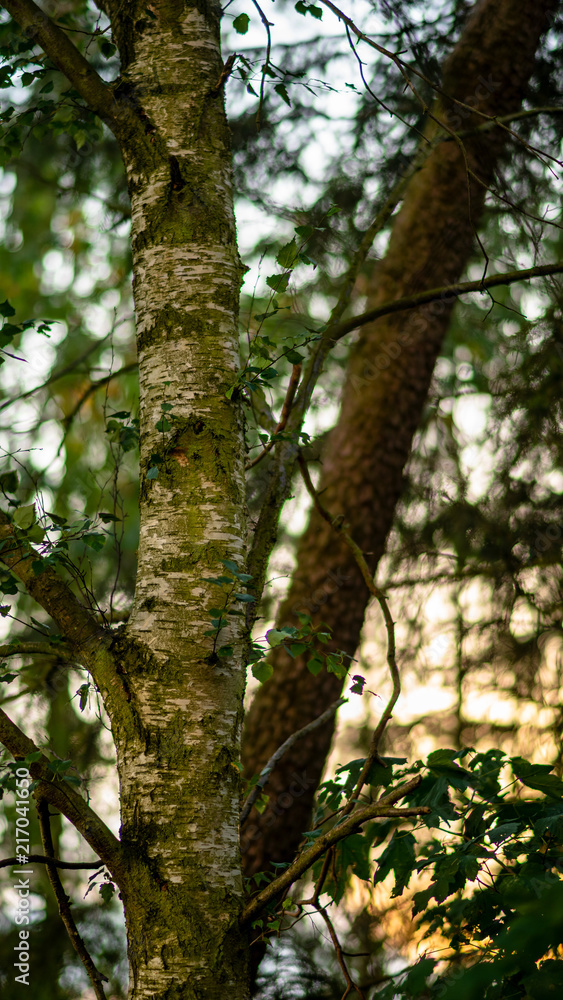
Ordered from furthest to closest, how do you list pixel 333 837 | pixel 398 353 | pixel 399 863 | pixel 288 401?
pixel 398 353 → pixel 288 401 → pixel 399 863 → pixel 333 837

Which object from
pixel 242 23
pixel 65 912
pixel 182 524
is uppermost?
pixel 242 23

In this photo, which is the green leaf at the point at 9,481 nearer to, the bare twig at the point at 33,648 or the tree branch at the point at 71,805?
the bare twig at the point at 33,648

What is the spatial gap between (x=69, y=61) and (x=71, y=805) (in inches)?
63.7

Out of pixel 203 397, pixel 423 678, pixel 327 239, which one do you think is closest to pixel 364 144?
pixel 327 239

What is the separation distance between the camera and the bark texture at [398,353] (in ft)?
10.7

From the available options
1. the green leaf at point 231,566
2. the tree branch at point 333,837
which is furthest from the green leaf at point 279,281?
the tree branch at point 333,837

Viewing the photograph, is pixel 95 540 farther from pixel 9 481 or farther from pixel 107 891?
pixel 107 891

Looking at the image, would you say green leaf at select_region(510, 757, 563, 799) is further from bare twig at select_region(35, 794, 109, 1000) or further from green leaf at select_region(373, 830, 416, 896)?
bare twig at select_region(35, 794, 109, 1000)

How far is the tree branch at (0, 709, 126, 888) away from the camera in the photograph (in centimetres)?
121

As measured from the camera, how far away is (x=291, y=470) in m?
1.80

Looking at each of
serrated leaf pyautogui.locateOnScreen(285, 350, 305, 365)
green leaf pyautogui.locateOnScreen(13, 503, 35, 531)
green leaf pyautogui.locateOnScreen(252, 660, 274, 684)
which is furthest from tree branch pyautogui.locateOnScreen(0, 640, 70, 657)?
serrated leaf pyautogui.locateOnScreen(285, 350, 305, 365)

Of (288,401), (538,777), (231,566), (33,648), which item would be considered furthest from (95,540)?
(538,777)

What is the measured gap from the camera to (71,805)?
1249mm

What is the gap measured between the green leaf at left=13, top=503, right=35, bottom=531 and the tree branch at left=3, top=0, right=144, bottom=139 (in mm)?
870
